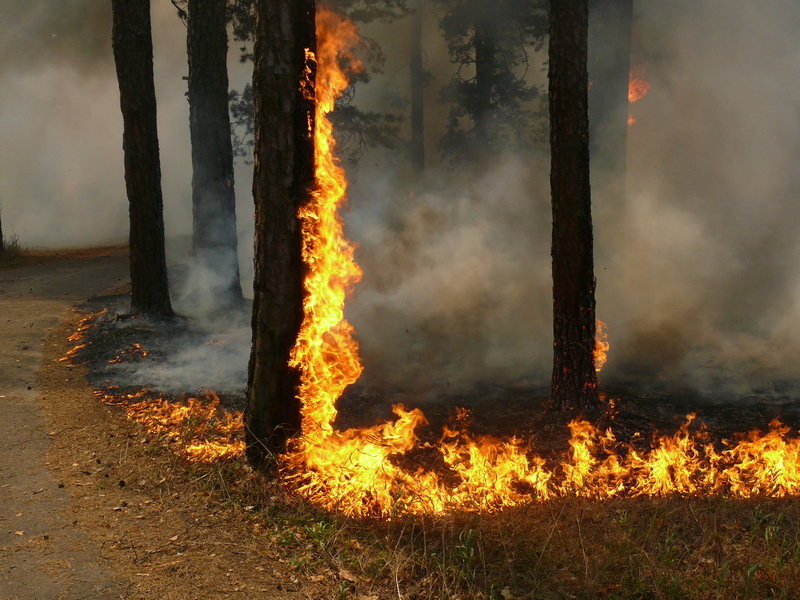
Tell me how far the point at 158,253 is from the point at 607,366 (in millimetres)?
6913

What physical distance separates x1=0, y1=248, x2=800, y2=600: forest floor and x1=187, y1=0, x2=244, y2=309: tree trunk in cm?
582

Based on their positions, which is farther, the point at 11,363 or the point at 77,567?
the point at 11,363

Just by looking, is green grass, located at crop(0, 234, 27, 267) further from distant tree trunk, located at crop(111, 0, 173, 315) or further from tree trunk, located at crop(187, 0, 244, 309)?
distant tree trunk, located at crop(111, 0, 173, 315)

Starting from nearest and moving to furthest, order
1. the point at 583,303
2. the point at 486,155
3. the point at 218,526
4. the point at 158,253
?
the point at 218,526 → the point at 583,303 → the point at 158,253 → the point at 486,155

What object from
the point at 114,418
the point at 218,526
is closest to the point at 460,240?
the point at 114,418

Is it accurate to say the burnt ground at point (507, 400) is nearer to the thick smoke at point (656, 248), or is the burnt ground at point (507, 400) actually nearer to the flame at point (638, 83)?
the thick smoke at point (656, 248)

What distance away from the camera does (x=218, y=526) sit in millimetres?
4477

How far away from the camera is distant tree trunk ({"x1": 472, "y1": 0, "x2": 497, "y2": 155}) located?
18156mm

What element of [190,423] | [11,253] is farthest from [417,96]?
[190,423]

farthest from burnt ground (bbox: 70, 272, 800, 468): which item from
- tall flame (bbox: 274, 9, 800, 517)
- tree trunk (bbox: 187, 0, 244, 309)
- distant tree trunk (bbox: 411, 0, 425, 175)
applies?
distant tree trunk (bbox: 411, 0, 425, 175)

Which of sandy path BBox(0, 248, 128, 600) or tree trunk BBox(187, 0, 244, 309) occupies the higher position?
tree trunk BBox(187, 0, 244, 309)

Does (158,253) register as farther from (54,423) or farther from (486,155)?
(486,155)

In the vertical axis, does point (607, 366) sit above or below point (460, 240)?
below

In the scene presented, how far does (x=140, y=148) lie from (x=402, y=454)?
6676 mm
